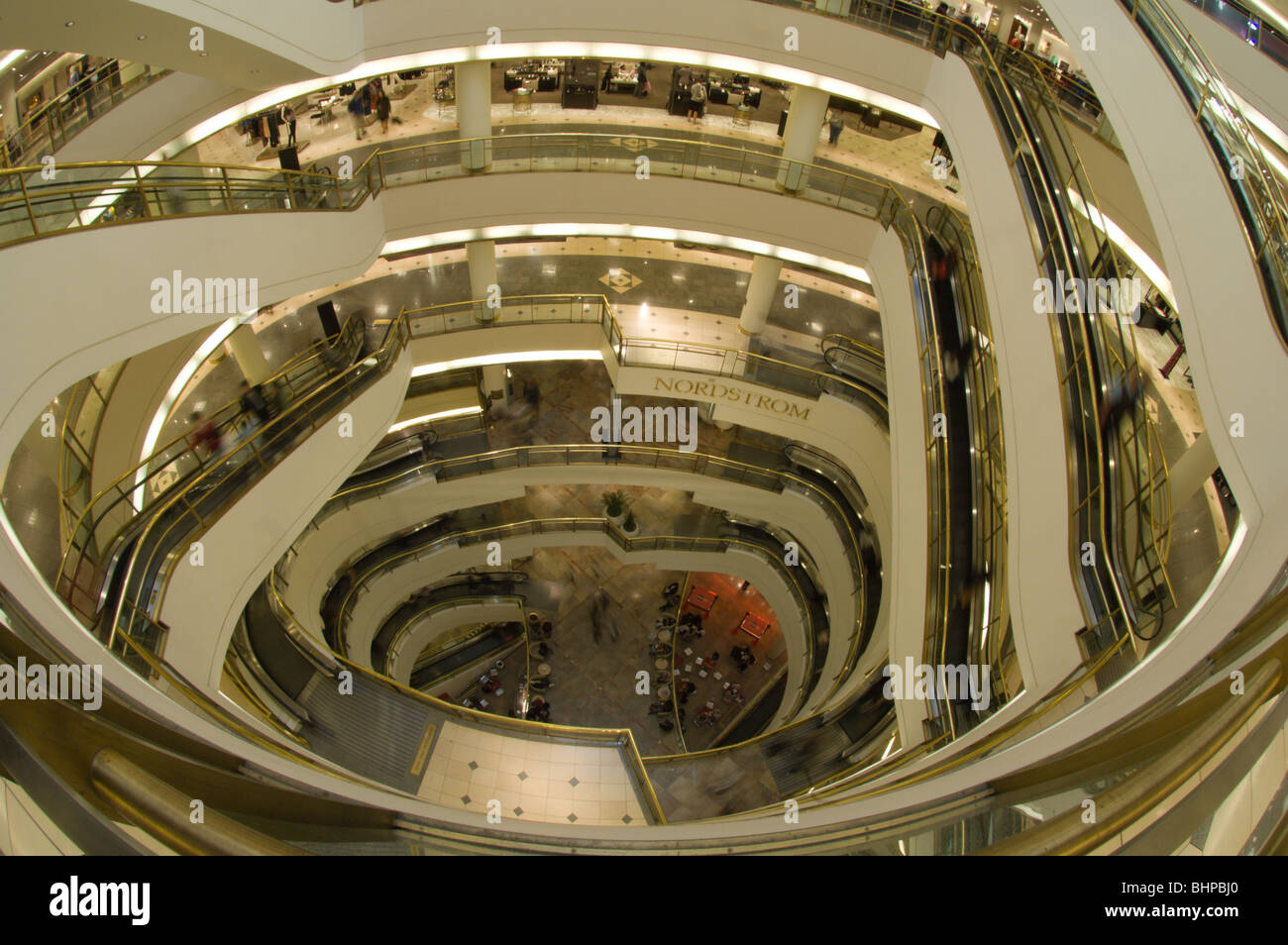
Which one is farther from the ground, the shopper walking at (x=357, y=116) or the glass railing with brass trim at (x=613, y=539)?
the shopper walking at (x=357, y=116)

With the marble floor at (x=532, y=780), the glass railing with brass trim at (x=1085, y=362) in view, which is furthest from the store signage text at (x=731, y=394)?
the marble floor at (x=532, y=780)

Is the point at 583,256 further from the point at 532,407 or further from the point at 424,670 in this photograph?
the point at 424,670

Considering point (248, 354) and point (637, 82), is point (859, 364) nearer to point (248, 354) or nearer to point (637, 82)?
point (637, 82)

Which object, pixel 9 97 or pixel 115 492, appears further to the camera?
pixel 9 97

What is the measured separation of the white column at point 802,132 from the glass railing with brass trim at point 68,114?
8679 mm

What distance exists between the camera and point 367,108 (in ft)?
49.2

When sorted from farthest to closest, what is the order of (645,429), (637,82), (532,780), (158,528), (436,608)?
1. (436,608)
2. (637,82)
3. (645,429)
4. (532,780)
5. (158,528)

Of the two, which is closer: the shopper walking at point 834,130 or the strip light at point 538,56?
the strip light at point 538,56

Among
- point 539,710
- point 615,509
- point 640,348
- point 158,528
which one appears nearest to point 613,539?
point 615,509

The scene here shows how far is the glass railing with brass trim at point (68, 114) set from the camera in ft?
28.9

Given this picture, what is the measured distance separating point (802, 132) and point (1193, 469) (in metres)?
7.15

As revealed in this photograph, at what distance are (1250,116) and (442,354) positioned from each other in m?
11.6

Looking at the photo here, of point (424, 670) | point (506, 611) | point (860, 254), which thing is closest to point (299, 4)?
point (860, 254)

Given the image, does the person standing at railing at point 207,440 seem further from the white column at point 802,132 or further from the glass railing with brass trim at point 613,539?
the white column at point 802,132
